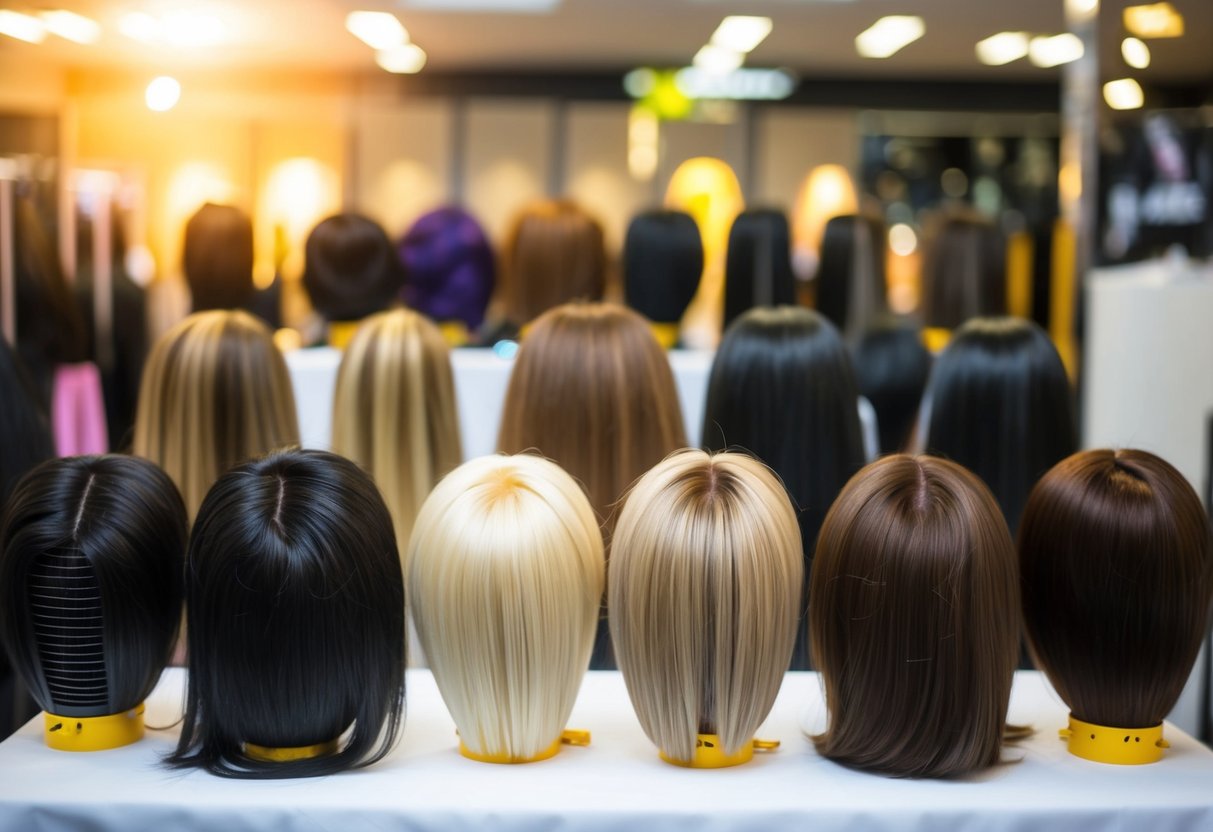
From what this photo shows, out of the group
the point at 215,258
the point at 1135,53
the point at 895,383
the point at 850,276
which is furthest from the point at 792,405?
the point at 215,258

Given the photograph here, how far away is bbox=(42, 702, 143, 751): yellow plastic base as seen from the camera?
1.51 m

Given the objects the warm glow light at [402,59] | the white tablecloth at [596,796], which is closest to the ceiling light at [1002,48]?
the warm glow light at [402,59]

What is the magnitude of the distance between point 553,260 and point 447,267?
2.38 ft

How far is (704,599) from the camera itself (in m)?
1.39

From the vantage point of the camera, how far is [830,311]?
4.00 meters

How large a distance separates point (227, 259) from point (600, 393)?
185 cm

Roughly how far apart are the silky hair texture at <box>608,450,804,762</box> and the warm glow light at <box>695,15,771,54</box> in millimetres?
5209

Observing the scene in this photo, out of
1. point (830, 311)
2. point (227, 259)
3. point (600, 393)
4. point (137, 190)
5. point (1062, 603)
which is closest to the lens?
point (1062, 603)

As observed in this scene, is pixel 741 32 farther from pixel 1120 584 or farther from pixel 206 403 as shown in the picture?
pixel 1120 584

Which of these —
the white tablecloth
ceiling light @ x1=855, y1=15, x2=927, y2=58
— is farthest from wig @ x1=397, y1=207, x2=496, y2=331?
ceiling light @ x1=855, y1=15, x2=927, y2=58

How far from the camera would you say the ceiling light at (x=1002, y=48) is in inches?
256

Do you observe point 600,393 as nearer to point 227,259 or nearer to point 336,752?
point 336,752

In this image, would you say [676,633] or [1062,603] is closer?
[676,633]

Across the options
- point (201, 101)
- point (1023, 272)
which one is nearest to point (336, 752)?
point (1023, 272)
